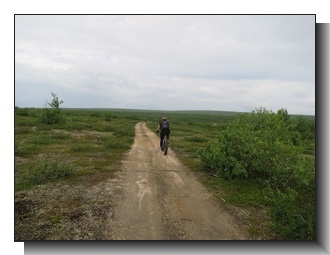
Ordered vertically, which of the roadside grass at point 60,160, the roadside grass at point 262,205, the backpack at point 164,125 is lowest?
the roadside grass at point 262,205

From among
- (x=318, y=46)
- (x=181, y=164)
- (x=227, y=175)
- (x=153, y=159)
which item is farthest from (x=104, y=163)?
(x=318, y=46)

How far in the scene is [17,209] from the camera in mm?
7543

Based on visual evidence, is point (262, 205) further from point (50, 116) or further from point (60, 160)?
point (50, 116)

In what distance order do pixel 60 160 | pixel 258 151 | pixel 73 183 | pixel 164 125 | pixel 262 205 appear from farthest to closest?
pixel 164 125 < pixel 60 160 < pixel 258 151 < pixel 73 183 < pixel 262 205

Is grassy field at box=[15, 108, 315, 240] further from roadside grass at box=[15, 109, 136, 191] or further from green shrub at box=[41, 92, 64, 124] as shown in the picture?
green shrub at box=[41, 92, 64, 124]

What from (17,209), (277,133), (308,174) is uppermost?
(277,133)

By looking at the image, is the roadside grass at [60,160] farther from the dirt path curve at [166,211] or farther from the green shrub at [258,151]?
the green shrub at [258,151]

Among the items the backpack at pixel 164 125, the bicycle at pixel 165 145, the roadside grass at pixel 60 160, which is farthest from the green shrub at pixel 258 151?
the roadside grass at pixel 60 160

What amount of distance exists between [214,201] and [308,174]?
8.96ft

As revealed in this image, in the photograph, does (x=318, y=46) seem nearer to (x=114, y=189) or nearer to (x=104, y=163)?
(x=114, y=189)

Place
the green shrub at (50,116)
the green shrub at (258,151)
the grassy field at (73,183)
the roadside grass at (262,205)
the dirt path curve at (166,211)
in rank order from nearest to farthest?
the dirt path curve at (166,211)
the roadside grass at (262,205)
the grassy field at (73,183)
the green shrub at (258,151)
the green shrub at (50,116)

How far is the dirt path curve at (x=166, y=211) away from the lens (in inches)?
253

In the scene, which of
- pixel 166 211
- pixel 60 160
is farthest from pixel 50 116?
pixel 166 211

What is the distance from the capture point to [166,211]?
24.8 ft
